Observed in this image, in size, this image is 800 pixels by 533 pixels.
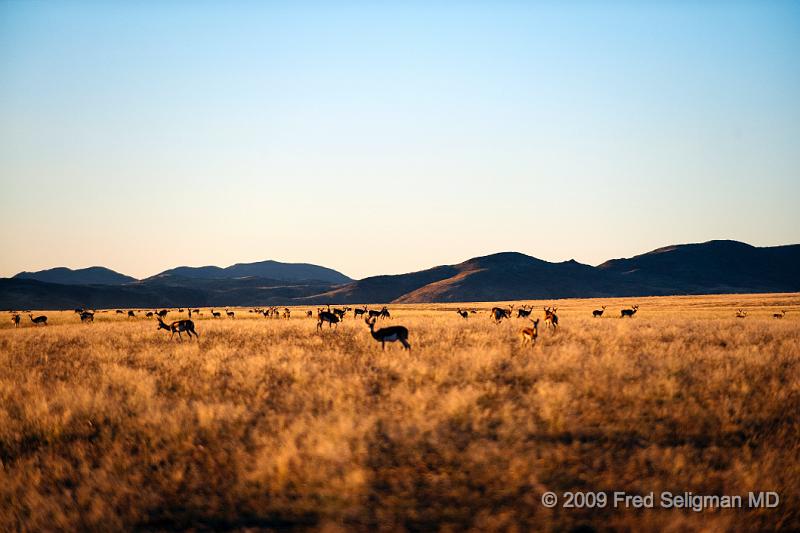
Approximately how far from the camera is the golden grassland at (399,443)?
585 cm

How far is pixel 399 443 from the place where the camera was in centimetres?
766

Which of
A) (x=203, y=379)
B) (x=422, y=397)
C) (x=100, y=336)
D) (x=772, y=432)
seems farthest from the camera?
(x=100, y=336)

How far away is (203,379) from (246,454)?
6489 mm

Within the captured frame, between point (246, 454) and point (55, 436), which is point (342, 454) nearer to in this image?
point (246, 454)

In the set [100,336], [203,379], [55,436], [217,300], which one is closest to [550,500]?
[55,436]

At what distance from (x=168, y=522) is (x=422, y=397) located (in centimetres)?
529

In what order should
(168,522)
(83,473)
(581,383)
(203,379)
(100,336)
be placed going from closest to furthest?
(168,522) < (83,473) < (581,383) < (203,379) < (100,336)

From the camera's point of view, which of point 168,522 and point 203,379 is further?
point 203,379

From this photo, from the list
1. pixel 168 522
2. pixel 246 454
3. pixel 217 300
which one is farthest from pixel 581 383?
pixel 217 300

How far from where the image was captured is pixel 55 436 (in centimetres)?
870

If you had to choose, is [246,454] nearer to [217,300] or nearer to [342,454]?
[342,454]

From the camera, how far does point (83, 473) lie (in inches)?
277

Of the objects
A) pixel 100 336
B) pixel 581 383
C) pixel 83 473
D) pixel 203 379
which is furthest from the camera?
pixel 100 336

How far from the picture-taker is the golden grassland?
585 centimetres
